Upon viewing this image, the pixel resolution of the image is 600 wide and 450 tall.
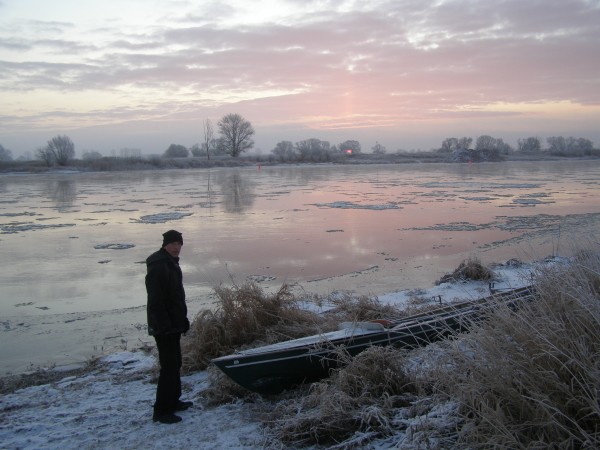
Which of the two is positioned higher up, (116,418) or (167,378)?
(167,378)

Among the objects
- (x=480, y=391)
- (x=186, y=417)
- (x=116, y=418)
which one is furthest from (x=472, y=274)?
(x=116, y=418)

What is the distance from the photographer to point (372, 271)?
12094 mm

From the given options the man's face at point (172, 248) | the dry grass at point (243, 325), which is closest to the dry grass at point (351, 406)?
the dry grass at point (243, 325)

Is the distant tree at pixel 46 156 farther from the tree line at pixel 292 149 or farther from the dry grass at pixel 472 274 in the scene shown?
the dry grass at pixel 472 274

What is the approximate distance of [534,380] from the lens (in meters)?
3.70

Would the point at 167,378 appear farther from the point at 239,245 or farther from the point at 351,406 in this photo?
the point at 239,245

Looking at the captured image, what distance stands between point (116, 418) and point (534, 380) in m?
4.16

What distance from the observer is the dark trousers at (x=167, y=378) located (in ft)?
17.5

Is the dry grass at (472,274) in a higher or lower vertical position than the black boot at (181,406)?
higher

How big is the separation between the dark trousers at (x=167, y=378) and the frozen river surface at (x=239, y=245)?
2.99 metres

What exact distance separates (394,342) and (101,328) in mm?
5133

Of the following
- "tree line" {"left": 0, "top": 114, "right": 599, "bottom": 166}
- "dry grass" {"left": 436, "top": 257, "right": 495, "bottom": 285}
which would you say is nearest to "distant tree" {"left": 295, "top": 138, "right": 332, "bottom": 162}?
"tree line" {"left": 0, "top": 114, "right": 599, "bottom": 166}

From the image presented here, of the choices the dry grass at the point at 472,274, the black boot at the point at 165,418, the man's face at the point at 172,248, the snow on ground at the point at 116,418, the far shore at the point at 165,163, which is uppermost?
the far shore at the point at 165,163

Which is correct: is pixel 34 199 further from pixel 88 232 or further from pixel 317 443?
pixel 317 443
